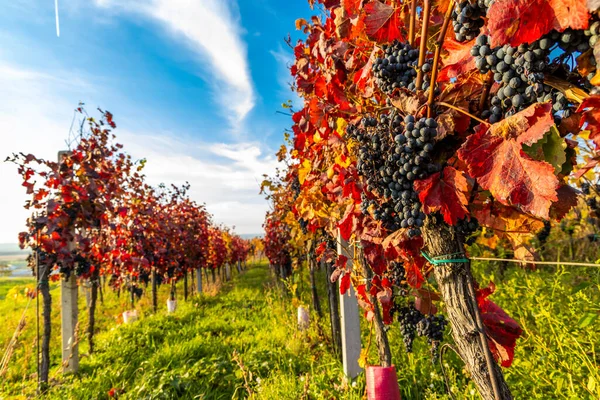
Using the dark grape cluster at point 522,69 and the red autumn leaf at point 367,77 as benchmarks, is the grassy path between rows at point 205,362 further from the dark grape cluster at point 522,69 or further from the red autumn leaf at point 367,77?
the dark grape cluster at point 522,69

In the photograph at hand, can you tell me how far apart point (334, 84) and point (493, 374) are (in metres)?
1.35

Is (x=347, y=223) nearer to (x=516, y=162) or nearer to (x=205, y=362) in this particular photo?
(x=516, y=162)

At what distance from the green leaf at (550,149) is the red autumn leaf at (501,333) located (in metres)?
0.62

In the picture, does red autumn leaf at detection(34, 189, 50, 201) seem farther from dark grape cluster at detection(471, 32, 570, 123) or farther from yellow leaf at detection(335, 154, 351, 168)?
dark grape cluster at detection(471, 32, 570, 123)

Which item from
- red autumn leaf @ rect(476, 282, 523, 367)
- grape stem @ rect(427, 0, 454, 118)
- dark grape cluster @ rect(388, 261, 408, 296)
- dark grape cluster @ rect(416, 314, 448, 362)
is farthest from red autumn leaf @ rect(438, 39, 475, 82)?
dark grape cluster @ rect(416, 314, 448, 362)

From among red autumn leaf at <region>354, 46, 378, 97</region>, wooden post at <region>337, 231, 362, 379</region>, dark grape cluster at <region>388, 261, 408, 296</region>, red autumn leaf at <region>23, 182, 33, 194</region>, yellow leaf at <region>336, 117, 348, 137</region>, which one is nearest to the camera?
red autumn leaf at <region>354, 46, 378, 97</region>

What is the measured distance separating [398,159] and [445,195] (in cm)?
20

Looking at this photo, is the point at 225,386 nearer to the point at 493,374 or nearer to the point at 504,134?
the point at 493,374

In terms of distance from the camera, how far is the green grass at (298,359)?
2223 millimetres

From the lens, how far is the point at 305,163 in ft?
7.61

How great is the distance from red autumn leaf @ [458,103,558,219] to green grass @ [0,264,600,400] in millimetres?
1075

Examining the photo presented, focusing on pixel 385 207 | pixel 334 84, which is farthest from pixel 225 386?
pixel 334 84

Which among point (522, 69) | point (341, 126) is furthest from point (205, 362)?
point (522, 69)

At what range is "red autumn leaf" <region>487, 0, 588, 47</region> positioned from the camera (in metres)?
0.58
